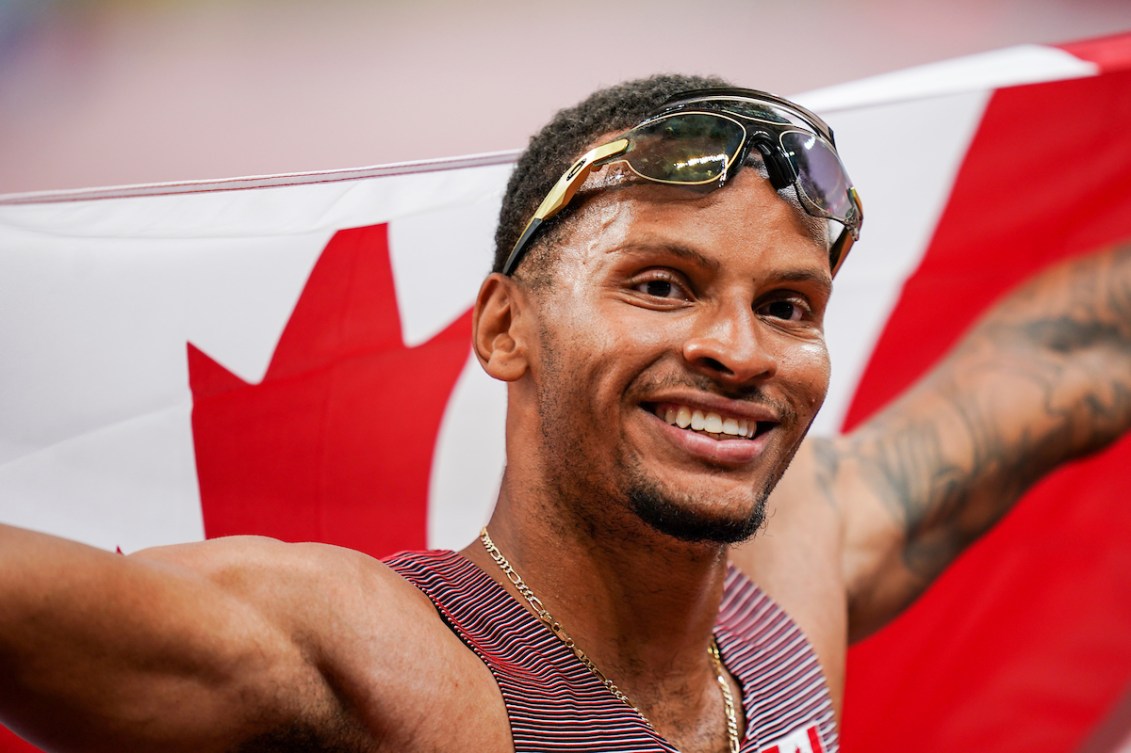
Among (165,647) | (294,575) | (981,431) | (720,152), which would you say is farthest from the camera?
(981,431)

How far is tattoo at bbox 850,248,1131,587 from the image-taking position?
2924 mm

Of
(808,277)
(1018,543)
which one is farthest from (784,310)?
(1018,543)

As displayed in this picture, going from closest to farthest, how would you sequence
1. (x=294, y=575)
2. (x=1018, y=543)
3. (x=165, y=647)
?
(x=165, y=647)
(x=294, y=575)
(x=1018, y=543)

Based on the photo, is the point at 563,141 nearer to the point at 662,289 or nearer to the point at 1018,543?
the point at 662,289

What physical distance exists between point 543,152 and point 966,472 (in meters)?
1.45

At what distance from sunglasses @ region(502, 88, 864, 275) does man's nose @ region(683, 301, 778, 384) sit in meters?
0.23

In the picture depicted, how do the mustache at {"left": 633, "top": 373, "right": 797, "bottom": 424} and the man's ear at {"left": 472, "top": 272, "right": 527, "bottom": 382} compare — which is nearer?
the mustache at {"left": 633, "top": 373, "right": 797, "bottom": 424}

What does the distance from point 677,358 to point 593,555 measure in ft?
1.30

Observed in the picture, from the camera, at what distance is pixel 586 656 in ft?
6.70

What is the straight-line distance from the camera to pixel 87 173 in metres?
5.18

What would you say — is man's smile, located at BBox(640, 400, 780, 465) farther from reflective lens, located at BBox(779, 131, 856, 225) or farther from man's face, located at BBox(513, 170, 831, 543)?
reflective lens, located at BBox(779, 131, 856, 225)

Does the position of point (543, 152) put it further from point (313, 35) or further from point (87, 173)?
point (313, 35)

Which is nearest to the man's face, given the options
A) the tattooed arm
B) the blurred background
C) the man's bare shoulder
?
the man's bare shoulder

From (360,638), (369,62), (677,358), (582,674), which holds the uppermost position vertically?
(369,62)
